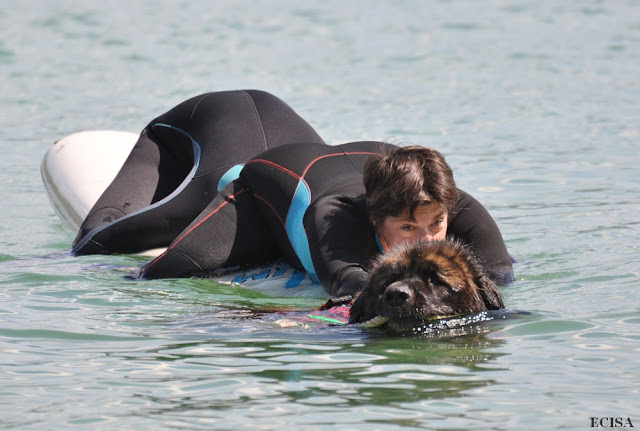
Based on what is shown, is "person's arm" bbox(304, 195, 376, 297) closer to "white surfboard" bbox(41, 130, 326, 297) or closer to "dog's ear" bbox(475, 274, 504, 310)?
"dog's ear" bbox(475, 274, 504, 310)

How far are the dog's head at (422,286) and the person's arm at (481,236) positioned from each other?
0.73m

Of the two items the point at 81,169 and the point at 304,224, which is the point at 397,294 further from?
the point at 81,169

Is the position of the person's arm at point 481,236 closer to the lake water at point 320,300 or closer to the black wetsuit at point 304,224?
the black wetsuit at point 304,224

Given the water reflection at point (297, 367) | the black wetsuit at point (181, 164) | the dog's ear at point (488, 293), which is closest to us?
the water reflection at point (297, 367)

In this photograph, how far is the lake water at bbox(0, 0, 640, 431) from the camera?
364 cm

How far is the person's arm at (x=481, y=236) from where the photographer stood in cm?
525

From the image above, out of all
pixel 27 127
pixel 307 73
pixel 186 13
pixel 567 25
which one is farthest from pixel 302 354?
pixel 186 13

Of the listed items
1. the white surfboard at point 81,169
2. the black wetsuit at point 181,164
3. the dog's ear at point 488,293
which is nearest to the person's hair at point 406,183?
the dog's ear at point 488,293

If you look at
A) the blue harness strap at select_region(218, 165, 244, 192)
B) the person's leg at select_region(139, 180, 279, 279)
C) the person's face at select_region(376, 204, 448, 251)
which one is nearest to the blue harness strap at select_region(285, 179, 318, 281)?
the person's leg at select_region(139, 180, 279, 279)

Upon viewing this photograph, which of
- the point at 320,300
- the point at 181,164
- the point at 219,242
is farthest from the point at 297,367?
the point at 181,164

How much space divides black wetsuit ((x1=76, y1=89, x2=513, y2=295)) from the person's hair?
0.60ft

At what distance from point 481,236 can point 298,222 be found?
3.28ft

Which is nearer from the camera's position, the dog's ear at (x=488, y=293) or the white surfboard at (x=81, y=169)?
the dog's ear at (x=488, y=293)

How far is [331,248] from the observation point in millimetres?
5109
